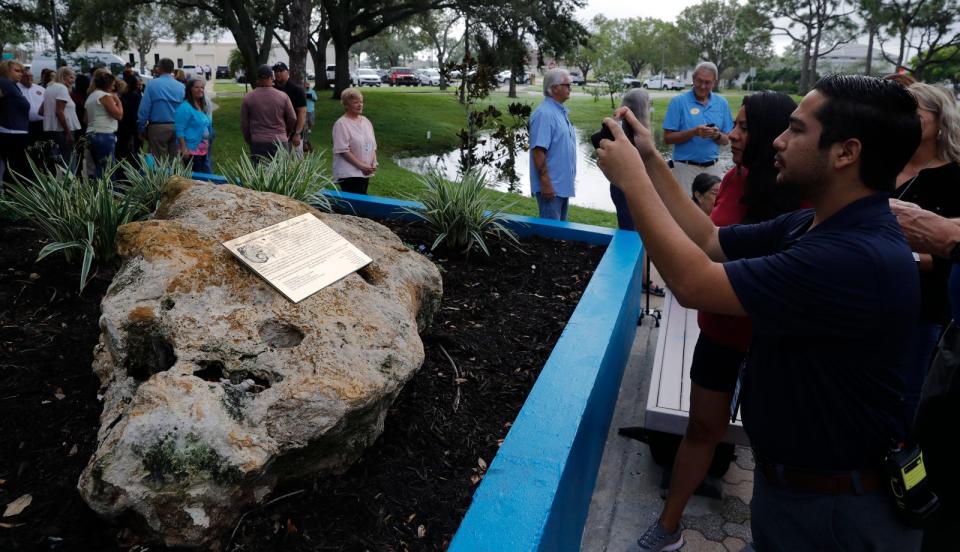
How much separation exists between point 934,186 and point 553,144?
3.22 meters

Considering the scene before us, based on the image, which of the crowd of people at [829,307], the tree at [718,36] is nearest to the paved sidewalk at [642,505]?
the crowd of people at [829,307]

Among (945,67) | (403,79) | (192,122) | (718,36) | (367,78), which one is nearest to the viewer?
(192,122)

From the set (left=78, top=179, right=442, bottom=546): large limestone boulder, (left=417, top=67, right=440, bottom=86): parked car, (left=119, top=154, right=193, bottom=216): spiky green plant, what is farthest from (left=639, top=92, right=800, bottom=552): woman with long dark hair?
(left=417, top=67, right=440, bottom=86): parked car

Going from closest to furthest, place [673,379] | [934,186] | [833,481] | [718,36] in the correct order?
[833,481]
[934,186]
[673,379]
[718,36]

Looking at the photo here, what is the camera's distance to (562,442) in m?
2.49

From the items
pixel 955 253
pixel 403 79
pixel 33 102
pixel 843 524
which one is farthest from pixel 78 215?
pixel 403 79

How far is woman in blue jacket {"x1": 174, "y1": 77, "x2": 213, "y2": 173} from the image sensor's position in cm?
755

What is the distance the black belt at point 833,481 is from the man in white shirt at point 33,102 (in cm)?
1044

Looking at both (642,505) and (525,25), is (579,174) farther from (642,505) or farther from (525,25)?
(642,505)

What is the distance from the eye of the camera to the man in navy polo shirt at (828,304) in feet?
5.07

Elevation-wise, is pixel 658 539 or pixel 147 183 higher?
pixel 147 183

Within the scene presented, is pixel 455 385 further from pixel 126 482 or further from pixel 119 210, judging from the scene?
pixel 119 210

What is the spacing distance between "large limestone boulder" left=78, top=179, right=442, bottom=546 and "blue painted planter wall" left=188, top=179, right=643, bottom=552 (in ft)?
1.75

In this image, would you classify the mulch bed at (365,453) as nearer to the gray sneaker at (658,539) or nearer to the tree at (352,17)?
the gray sneaker at (658,539)
